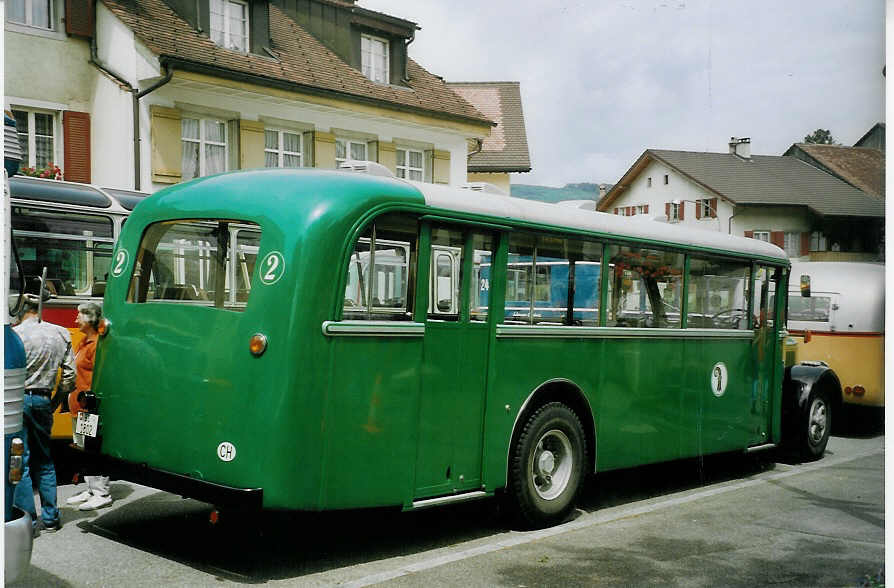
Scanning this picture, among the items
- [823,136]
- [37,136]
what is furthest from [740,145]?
[37,136]

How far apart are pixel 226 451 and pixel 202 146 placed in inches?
524

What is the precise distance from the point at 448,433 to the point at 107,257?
15.3ft

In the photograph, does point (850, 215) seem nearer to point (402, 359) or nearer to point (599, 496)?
point (599, 496)

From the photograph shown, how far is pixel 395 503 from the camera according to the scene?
19.9 ft

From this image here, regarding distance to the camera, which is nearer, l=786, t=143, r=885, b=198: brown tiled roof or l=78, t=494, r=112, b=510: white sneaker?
l=786, t=143, r=885, b=198: brown tiled roof

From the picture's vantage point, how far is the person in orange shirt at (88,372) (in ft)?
24.3

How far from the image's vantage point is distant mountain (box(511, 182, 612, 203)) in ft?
25.7

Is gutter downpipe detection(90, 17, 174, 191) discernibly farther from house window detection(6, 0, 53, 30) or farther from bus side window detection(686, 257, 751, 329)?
bus side window detection(686, 257, 751, 329)

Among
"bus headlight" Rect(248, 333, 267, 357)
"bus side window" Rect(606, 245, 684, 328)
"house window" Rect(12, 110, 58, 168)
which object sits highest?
"house window" Rect(12, 110, 58, 168)

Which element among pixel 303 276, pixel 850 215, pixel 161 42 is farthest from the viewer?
pixel 161 42

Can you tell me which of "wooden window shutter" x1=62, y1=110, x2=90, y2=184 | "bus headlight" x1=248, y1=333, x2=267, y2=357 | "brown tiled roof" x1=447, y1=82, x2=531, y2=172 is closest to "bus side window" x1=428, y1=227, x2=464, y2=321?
"bus headlight" x1=248, y1=333, x2=267, y2=357

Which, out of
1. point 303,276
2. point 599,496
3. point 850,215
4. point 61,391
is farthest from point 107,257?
point 850,215

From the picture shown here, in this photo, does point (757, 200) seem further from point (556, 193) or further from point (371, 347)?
point (371, 347)

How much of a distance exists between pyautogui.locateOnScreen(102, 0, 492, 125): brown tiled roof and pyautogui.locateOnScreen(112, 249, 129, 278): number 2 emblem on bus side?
282 inches
